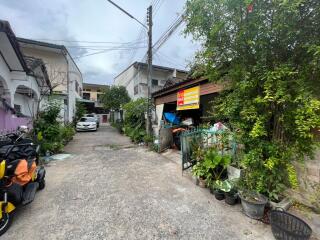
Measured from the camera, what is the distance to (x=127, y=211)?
326 centimetres

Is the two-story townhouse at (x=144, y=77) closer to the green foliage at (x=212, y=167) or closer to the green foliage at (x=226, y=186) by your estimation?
the green foliage at (x=212, y=167)

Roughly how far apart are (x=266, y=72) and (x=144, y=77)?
→ 53.2 feet

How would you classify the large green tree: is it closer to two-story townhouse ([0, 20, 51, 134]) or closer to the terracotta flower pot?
the terracotta flower pot

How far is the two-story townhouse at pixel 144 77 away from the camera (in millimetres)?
17875

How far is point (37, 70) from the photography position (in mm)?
8938

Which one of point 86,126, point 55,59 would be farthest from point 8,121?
point 55,59

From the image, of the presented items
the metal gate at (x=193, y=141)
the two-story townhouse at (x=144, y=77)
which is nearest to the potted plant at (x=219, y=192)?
the metal gate at (x=193, y=141)

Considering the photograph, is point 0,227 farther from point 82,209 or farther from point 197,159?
point 197,159

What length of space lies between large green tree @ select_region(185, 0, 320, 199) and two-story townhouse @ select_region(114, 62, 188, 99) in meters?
14.1

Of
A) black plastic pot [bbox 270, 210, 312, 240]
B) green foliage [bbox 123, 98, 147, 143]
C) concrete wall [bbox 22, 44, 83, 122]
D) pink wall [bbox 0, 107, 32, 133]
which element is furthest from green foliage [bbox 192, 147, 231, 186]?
concrete wall [bbox 22, 44, 83, 122]

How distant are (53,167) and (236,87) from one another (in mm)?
5619

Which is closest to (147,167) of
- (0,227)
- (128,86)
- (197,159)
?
(197,159)

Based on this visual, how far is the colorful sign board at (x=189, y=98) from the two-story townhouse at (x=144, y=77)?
10524mm

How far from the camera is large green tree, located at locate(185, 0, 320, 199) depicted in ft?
8.12
